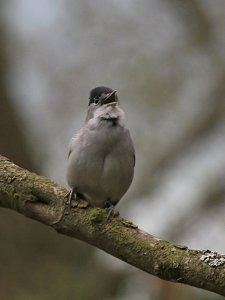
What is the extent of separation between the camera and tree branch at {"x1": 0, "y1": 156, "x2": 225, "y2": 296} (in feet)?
12.5

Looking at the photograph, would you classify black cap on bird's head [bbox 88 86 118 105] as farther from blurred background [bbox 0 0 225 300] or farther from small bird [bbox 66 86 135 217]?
blurred background [bbox 0 0 225 300]

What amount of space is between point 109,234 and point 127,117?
4.66 meters

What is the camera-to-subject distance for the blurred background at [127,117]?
7.08 meters

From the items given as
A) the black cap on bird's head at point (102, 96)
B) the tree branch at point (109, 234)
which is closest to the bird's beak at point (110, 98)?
the black cap on bird's head at point (102, 96)

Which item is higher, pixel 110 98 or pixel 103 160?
pixel 110 98

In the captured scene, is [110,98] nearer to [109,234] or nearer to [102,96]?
[102,96]

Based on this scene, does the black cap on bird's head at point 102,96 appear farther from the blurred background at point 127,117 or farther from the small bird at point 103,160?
the blurred background at point 127,117

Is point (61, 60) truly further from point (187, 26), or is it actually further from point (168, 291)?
point (168, 291)

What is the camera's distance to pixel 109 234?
13.4 feet

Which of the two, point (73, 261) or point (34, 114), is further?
point (34, 114)

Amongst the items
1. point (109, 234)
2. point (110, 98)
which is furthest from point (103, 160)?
point (109, 234)

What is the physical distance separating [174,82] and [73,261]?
9.27 feet

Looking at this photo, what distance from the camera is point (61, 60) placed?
9469 millimetres

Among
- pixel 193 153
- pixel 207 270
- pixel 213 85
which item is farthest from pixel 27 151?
pixel 207 270
